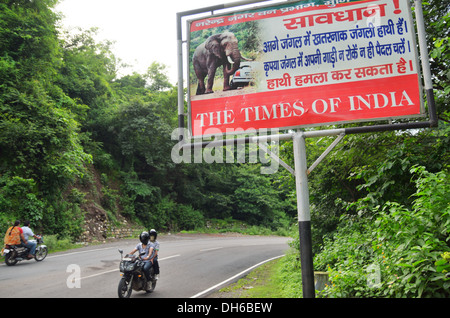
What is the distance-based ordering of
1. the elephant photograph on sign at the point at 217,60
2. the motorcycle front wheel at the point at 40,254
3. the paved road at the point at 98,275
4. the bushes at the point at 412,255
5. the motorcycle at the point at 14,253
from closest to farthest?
the bushes at the point at 412,255 < the elephant photograph on sign at the point at 217,60 < the paved road at the point at 98,275 < the motorcycle at the point at 14,253 < the motorcycle front wheel at the point at 40,254

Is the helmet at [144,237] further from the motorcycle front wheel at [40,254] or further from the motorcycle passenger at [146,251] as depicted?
the motorcycle front wheel at [40,254]

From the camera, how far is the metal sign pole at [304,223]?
3758 millimetres

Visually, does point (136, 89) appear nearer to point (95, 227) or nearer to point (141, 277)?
point (95, 227)

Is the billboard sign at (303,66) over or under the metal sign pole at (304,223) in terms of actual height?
over

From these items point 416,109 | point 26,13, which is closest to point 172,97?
point 26,13

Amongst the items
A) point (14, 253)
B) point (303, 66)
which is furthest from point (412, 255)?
point (14, 253)

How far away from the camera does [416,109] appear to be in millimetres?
3965

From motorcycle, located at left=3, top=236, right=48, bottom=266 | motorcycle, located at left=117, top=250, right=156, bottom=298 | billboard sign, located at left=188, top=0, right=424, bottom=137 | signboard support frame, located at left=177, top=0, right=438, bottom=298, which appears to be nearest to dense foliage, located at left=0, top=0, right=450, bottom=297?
billboard sign, located at left=188, top=0, right=424, bottom=137

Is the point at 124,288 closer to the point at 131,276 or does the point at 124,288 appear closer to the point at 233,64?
the point at 131,276

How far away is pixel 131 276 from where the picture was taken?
6.86 m

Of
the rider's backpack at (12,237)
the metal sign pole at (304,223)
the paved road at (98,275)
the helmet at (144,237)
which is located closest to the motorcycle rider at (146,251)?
the helmet at (144,237)

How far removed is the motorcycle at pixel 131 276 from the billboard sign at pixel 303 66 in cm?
373

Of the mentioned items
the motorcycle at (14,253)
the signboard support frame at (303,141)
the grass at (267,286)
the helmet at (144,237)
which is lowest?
the grass at (267,286)

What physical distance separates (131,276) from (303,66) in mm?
5565
